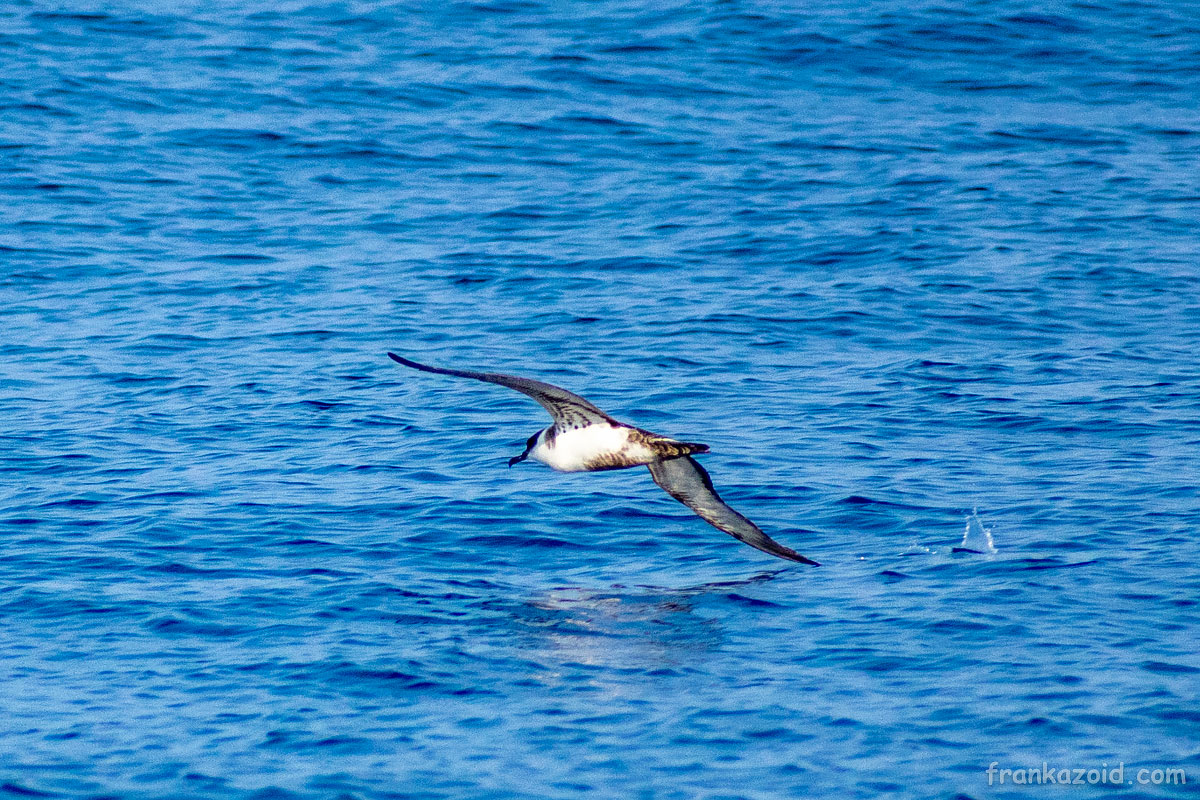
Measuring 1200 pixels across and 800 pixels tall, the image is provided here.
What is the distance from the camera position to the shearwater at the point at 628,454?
10.2m

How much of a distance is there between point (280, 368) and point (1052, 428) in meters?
7.59

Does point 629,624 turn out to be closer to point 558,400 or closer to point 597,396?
point 558,400

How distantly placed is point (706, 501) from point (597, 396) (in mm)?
3434

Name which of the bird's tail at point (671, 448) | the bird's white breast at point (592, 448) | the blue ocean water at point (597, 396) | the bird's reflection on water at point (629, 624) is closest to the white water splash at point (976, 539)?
the blue ocean water at point (597, 396)

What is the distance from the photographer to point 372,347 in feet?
53.4

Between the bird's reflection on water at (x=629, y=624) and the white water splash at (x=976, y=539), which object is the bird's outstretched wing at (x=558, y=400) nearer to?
the bird's reflection on water at (x=629, y=624)

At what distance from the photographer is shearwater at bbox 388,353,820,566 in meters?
10.2

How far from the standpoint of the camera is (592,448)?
1056cm

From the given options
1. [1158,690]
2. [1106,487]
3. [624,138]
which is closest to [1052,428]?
[1106,487]

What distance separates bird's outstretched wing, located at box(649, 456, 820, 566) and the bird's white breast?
44cm

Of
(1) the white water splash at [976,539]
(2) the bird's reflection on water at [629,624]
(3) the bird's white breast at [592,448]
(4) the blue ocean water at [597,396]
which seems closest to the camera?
(4) the blue ocean water at [597,396]

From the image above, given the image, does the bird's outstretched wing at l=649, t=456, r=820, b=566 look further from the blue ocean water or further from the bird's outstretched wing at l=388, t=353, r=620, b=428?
the bird's outstretched wing at l=388, t=353, r=620, b=428

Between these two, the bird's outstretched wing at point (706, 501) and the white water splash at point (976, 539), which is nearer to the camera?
the bird's outstretched wing at point (706, 501)

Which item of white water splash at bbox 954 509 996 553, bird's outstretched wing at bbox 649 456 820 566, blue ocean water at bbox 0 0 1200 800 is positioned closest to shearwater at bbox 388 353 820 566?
bird's outstretched wing at bbox 649 456 820 566
